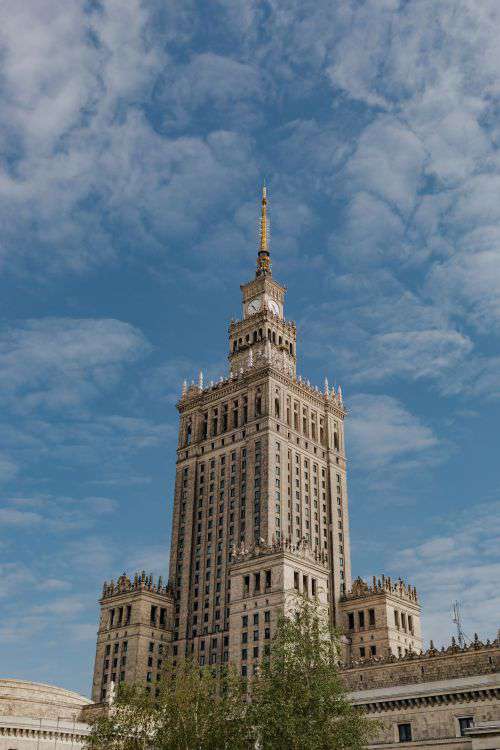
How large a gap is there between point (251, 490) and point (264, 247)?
63673mm

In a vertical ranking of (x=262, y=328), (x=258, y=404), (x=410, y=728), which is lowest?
(x=410, y=728)

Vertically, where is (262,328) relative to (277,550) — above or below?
above

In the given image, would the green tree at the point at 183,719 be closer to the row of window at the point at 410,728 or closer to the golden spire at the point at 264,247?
the row of window at the point at 410,728

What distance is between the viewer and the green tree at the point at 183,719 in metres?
65.4

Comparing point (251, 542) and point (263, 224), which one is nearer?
point (251, 542)

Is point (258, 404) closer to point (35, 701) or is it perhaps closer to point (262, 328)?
point (262, 328)

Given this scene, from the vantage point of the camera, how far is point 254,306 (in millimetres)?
172750

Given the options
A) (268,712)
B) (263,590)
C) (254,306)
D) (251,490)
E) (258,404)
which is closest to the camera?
(268,712)

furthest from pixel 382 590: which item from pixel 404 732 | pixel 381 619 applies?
pixel 404 732

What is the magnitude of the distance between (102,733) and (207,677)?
9791mm

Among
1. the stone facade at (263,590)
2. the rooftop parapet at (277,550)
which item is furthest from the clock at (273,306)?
the stone facade at (263,590)

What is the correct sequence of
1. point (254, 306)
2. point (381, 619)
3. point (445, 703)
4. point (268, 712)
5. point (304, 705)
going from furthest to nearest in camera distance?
Answer: point (254, 306) → point (381, 619) → point (445, 703) → point (268, 712) → point (304, 705)

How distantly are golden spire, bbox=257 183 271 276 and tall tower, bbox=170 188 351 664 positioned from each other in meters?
15.6

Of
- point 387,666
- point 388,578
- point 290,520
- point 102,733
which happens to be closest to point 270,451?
point 290,520
